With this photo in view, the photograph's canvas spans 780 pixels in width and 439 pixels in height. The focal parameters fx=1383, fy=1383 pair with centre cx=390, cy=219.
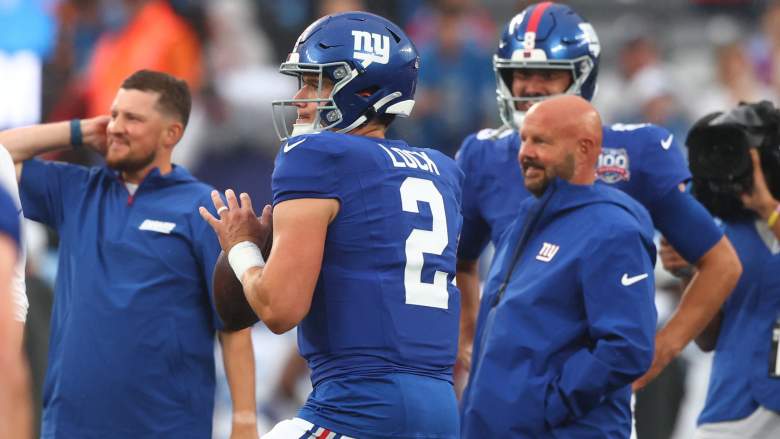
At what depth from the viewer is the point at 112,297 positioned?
17.3 ft

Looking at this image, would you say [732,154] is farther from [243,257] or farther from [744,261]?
[243,257]

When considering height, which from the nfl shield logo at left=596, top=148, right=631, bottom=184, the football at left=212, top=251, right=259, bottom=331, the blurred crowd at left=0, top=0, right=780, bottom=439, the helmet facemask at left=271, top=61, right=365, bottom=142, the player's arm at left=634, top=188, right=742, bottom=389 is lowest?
the blurred crowd at left=0, top=0, right=780, bottom=439

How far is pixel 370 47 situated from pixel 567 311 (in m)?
1.12

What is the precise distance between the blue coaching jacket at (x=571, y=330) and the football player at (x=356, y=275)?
45cm

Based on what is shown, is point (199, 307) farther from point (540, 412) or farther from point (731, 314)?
point (731, 314)

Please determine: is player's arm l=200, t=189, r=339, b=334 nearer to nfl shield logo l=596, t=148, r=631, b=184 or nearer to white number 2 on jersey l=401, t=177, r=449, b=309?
white number 2 on jersey l=401, t=177, r=449, b=309

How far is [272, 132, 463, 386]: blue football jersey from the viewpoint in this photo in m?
4.05

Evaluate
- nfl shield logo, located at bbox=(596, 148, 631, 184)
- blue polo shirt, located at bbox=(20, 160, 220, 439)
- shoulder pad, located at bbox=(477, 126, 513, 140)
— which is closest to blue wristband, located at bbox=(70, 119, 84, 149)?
blue polo shirt, located at bbox=(20, 160, 220, 439)

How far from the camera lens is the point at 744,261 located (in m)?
5.52

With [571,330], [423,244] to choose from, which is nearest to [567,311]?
[571,330]

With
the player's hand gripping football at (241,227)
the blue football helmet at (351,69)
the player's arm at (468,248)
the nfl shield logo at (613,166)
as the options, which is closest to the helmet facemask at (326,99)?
the blue football helmet at (351,69)

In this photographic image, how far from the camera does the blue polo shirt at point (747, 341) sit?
5.37 meters

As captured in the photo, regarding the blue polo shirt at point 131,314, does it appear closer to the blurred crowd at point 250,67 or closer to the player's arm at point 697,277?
Answer: the player's arm at point 697,277

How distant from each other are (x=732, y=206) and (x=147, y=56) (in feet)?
21.0
